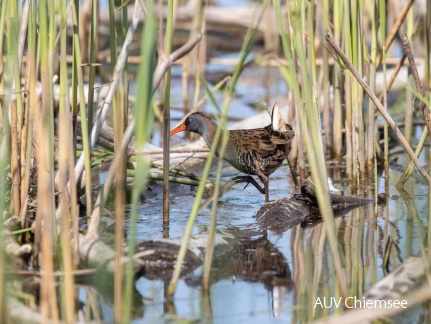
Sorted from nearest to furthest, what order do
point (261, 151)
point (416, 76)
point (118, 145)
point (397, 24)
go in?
point (118, 145), point (416, 76), point (261, 151), point (397, 24)

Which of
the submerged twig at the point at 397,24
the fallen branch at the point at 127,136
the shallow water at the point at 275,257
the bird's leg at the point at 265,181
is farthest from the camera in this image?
the submerged twig at the point at 397,24

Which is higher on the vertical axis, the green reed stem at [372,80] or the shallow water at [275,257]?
the green reed stem at [372,80]

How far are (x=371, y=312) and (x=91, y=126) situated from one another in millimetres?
2422

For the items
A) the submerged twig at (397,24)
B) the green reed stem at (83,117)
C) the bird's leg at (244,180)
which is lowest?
the bird's leg at (244,180)

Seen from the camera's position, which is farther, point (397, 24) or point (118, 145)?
point (397, 24)

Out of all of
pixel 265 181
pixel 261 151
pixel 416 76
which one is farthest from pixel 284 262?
pixel 261 151

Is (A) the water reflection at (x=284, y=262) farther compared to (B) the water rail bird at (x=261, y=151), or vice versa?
(B) the water rail bird at (x=261, y=151)

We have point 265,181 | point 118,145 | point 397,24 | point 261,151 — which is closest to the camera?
point 118,145

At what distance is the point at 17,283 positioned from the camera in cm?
346

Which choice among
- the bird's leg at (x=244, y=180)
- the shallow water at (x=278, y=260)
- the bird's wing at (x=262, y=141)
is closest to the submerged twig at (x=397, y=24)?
the bird's wing at (x=262, y=141)

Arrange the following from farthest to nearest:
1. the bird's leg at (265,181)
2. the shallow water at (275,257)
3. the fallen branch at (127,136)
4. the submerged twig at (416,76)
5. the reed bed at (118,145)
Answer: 1. the bird's leg at (265,181)
2. the submerged twig at (416,76)
3. the shallow water at (275,257)
4. the fallen branch at (127,136)
5. the reed bed at (118,145)

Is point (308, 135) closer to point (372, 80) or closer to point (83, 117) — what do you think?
point (83, 117)

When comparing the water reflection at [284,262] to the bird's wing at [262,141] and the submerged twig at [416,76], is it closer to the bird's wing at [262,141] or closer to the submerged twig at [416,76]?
the bird's wing at [262,141]

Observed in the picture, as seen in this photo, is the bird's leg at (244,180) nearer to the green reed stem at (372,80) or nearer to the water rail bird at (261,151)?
the water rail bird at (261,151)
